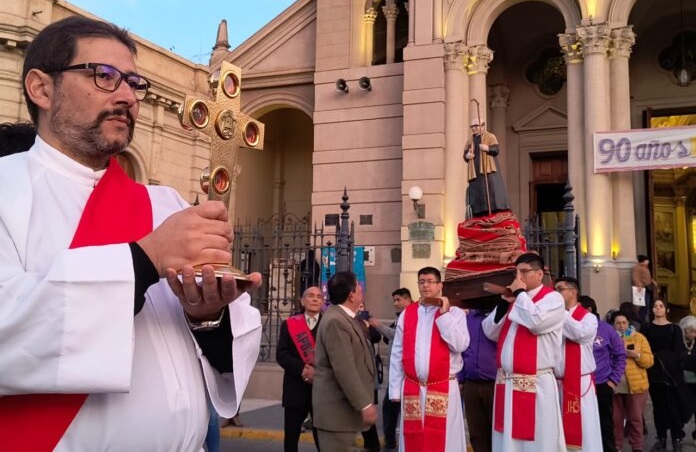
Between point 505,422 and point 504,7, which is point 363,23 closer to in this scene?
point 504,7

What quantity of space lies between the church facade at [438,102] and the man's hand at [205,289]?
14105 mm

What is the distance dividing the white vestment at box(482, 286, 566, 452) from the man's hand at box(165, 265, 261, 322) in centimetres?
469

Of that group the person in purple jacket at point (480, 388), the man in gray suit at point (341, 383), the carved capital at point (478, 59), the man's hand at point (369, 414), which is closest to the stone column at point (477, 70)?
the carved capital at point (478, 59)

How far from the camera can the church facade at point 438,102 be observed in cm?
1529

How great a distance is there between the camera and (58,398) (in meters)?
1.45

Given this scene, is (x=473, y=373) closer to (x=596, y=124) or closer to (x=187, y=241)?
(x=187, y=241)

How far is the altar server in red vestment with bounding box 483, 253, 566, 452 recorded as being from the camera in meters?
5.91

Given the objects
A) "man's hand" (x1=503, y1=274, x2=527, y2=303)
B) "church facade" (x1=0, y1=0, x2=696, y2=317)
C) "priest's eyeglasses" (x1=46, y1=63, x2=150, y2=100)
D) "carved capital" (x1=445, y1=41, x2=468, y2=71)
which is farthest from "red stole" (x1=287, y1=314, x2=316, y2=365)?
"carved capital" (x1=445, y1=41, x2=468, y2=71)

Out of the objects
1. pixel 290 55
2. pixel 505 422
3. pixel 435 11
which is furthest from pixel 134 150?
pixel 505 422

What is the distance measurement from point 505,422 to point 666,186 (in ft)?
79.1

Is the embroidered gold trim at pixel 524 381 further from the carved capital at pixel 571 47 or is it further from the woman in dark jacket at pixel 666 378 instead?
the carved capital at pixel 571 47

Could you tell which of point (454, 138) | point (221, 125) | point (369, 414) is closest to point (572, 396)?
point (369, 414)

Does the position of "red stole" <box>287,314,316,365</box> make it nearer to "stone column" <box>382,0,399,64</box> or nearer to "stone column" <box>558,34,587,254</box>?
"stone column" <box>558,34,587,254</box>

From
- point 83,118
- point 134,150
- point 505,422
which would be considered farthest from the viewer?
point 134,150
